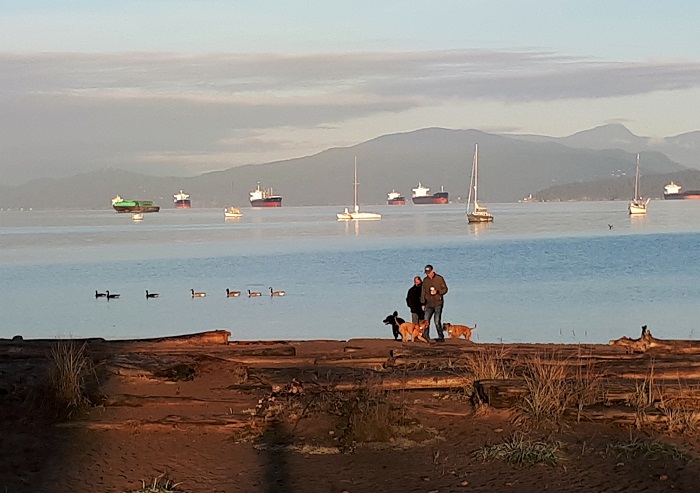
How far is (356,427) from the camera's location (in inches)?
374

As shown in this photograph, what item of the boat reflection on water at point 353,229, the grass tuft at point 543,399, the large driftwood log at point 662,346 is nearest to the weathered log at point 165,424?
the grass tuft at point 543,399

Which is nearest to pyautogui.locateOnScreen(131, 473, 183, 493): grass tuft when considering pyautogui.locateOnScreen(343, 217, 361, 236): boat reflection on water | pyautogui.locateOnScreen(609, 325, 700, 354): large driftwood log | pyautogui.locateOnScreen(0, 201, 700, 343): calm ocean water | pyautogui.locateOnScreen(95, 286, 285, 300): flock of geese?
pyautogui.locateOnScreen(609, 325, 700, 354): large driftwood log

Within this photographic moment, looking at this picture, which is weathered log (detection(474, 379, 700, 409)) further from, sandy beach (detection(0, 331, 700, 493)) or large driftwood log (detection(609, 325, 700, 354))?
large driftwood log (detection(609, 325, 700, 354))

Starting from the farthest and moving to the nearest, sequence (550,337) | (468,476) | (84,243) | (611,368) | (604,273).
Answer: (84,243) → (604,273) → (550,337) → (611,368) → (468,476)

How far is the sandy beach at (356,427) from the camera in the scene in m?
8.39

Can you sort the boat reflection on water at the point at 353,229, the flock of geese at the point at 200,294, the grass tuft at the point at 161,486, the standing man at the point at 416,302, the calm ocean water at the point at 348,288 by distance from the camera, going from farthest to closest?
the boat reflection on water at the point at 353,229, the flock of geese at the point at 200,294, the calm ocean water at the point at 348,288, the standing man at the point at 416,302, the grass tuft at the point at 161,486

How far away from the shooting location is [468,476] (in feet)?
27.5

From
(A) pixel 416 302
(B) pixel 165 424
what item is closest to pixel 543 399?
(B) pixel 165 424

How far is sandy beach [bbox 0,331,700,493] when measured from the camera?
330 inches

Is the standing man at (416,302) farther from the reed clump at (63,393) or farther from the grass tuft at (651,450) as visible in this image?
the grass tuft at (651,450)

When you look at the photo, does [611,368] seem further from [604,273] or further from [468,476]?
[604,273]

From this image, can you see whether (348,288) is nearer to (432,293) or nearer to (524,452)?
(432,293)

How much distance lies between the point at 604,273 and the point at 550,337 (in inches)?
1040

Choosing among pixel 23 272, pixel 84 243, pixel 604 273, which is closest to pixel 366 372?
pixel 604 273
